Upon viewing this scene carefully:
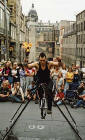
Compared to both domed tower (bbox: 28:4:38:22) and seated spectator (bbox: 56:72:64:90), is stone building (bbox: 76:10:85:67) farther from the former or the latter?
domed tower (bbox: 28:4:38:22)

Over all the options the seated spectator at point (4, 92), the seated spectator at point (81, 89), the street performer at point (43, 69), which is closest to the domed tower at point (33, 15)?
the seated spectator at point (4, 92)

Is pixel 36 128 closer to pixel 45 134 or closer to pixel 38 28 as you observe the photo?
pixel 45 134

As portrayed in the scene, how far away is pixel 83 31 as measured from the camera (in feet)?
171

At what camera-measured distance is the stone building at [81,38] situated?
169 feet

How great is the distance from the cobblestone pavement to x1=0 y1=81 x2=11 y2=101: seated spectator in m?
0.91

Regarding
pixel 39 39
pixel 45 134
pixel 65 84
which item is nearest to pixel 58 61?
pixel 45 134

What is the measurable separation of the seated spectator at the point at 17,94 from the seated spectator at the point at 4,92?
225mm

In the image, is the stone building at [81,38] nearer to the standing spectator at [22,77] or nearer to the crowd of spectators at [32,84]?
the standing spectator at [22,77]

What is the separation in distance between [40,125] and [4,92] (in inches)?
146

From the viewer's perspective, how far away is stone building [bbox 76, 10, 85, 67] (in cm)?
5159

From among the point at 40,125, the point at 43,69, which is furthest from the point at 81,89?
the point at 43,69

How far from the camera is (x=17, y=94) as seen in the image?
448 inches

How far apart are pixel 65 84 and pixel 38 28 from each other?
109265 millimetres

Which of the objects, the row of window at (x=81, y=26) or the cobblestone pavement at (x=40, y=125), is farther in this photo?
the row of window at (x=81, y=26)
